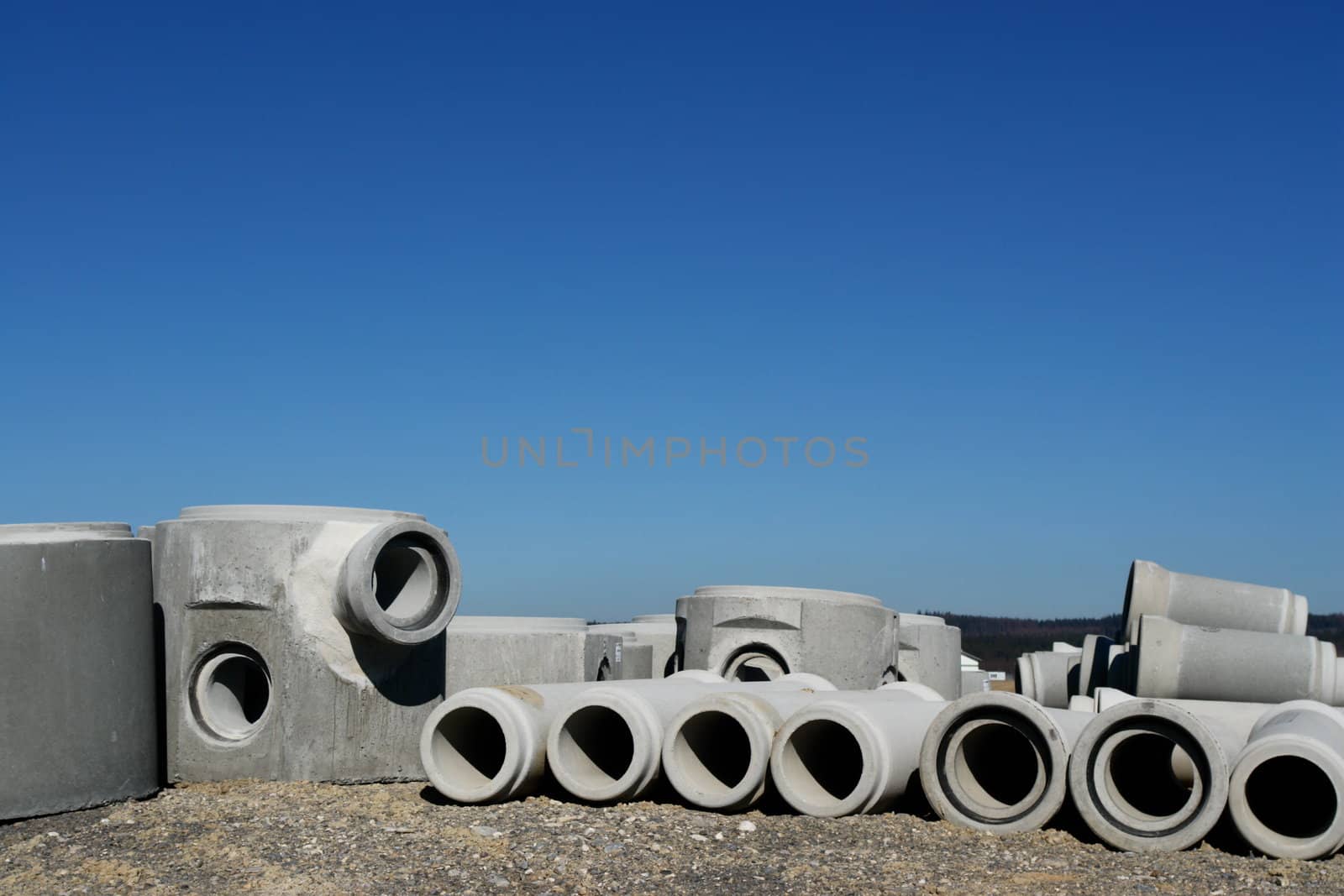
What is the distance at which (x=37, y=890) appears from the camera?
7.40 metres

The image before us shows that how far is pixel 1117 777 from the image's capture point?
9539mm

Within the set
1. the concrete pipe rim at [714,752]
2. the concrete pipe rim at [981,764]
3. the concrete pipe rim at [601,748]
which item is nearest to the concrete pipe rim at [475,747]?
the concrete pipe rim at [601,748]

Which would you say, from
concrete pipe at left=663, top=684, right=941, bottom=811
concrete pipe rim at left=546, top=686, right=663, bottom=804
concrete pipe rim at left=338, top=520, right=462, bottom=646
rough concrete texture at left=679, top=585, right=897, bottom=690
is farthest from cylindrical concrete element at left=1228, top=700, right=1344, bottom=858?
concrete pipe rim at left=338, top=520, right=462, bottom=646

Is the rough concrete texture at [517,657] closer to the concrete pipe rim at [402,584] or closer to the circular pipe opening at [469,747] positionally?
the concrete pipe rim at [402,584]

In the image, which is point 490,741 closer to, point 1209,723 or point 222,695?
point 222,695

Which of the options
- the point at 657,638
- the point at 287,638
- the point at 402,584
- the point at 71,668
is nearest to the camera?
the point at 71,668

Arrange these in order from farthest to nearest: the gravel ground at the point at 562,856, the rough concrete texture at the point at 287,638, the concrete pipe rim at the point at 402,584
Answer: the rough concrete texture at the point at 287,638, the concrete pipe rim at the point at 402,584, the gravel ground at the point at 562,856

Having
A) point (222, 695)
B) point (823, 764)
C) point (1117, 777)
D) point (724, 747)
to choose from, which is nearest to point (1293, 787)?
point (1117, 777)

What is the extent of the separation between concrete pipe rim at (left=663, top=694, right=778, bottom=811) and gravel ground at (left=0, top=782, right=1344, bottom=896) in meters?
0.19

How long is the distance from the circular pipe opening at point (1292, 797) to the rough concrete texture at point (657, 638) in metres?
10.1

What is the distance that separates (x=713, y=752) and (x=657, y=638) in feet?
31.8

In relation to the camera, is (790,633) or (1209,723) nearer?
(1209,723)

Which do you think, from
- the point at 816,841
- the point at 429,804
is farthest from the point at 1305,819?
the point at 429,804

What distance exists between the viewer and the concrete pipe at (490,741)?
9.56 m
